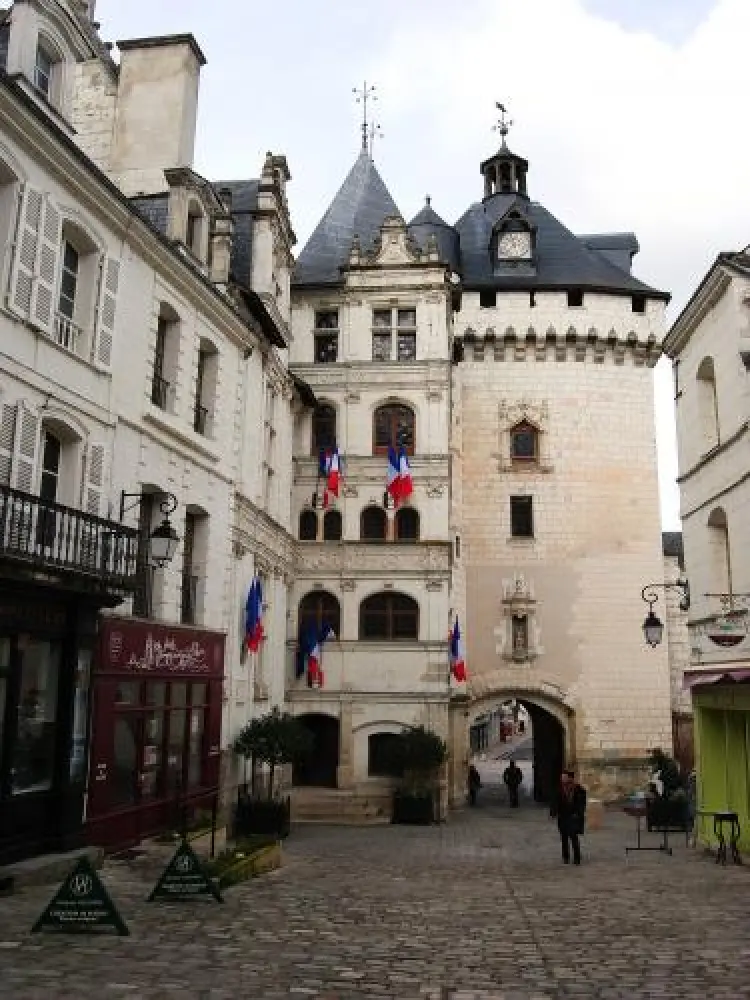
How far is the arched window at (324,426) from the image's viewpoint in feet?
89.8

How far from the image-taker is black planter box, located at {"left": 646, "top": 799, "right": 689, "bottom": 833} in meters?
19.9

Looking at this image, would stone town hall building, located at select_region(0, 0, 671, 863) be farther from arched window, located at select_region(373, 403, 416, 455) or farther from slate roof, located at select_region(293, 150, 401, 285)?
slate roof, located at select_region(293, 150, 401, 285)

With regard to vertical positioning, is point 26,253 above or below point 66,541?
above

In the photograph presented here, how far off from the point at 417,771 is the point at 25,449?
51.4 feet

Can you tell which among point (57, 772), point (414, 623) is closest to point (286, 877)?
point (57, 772)

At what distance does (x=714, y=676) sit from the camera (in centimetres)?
1475

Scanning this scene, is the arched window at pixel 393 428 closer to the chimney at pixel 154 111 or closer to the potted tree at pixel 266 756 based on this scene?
the potted tree at pixel 266 756

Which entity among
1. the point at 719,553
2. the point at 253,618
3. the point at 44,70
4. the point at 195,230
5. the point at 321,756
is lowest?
the point at 321,756

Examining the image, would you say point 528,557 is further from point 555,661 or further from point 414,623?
point 414,623

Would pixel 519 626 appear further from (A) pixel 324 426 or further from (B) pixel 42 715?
(B) pixel 42 715

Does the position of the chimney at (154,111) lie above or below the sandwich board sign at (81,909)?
above

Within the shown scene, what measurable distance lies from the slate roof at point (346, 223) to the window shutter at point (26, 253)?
16576mm

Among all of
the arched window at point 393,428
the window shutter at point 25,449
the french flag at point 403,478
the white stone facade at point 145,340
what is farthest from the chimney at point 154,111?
the arched window at point 393,428

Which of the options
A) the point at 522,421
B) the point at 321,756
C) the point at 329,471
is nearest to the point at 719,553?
the point at 329,471
